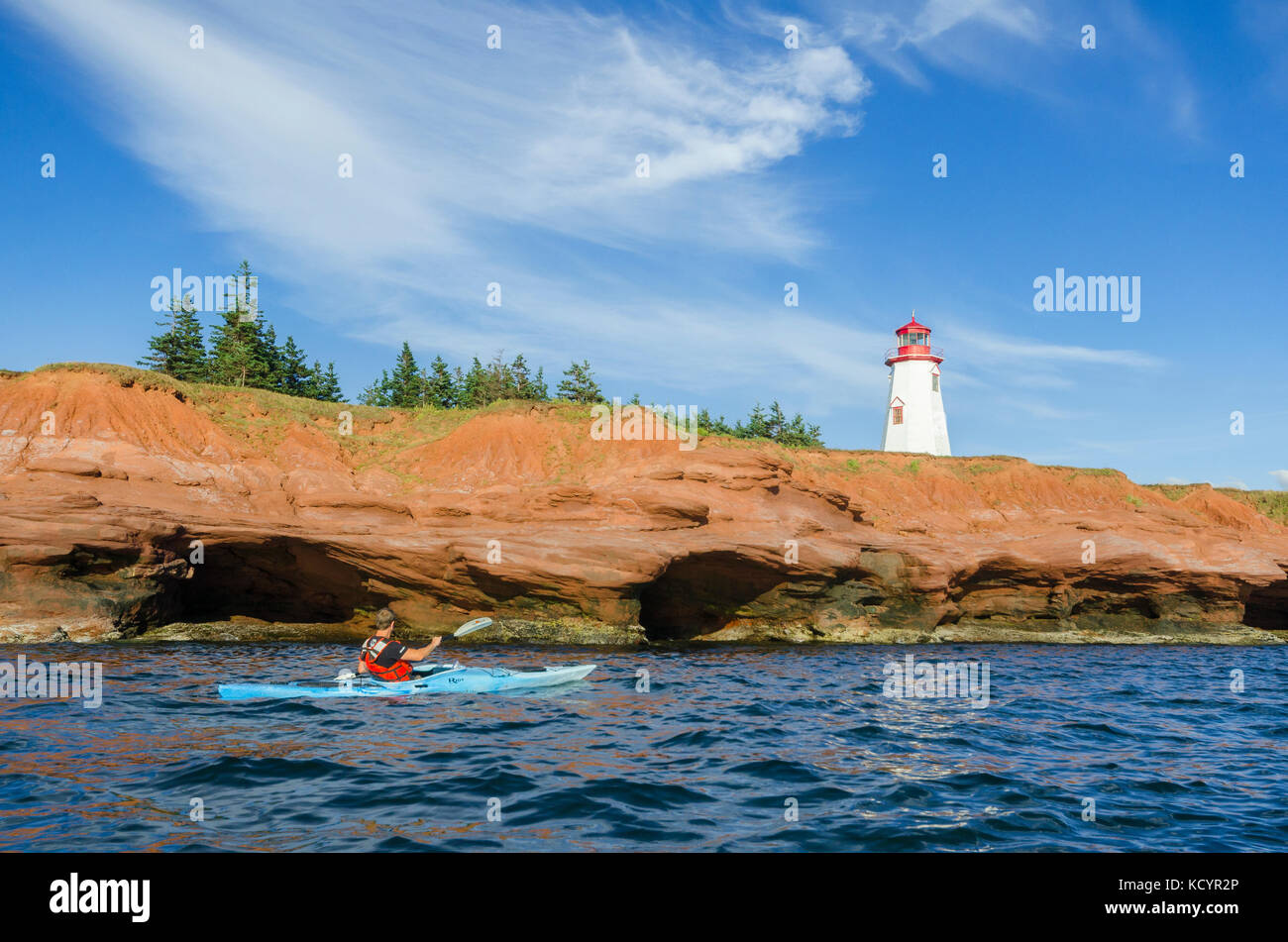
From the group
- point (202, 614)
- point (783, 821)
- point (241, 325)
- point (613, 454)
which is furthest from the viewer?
point (241, 325)

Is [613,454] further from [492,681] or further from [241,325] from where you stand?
[241,325]

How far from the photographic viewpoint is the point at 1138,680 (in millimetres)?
19109

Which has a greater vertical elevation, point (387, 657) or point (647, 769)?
point (387, 657)

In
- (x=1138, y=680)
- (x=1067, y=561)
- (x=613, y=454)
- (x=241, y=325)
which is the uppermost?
(x=241, y=325)

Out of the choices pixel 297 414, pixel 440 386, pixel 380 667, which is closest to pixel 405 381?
pixel 440 386

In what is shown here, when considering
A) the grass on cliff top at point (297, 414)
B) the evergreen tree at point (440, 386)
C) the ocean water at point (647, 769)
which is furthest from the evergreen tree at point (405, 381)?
the ocean water at point (647, 769)

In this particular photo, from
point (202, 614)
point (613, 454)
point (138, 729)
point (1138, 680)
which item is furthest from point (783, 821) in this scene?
point (613, 454)

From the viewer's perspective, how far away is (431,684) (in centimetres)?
1535

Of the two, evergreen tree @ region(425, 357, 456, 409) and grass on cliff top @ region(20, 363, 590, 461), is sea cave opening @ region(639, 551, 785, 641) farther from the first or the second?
evergreen tree @ region(425, 357, 456, 409)

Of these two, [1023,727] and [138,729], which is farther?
[1023,727]

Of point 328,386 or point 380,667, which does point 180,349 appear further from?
point 380,667

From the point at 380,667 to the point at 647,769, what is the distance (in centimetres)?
725
